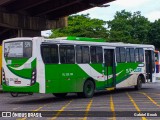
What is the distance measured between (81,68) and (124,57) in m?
4.74

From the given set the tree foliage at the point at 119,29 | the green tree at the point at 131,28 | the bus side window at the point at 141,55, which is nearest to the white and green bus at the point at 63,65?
the bus side window at the point at 141,55

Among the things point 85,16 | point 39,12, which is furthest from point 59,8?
point 85,16

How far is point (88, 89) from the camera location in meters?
21.9

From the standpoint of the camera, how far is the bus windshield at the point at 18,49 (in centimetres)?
1934

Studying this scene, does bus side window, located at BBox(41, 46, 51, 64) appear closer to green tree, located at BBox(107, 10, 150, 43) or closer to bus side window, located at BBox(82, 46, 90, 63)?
bus side window, located at BBox(82, 46, 90, 63)

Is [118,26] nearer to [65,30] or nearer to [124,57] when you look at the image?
[65,30]

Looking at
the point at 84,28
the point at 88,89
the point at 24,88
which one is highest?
the point at 84,28

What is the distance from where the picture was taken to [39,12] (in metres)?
32.7

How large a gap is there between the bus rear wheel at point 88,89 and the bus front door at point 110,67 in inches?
66.7

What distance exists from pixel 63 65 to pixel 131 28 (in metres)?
52.4

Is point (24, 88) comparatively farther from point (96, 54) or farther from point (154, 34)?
point (154, 34)

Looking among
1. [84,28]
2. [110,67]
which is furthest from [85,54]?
[84,28]

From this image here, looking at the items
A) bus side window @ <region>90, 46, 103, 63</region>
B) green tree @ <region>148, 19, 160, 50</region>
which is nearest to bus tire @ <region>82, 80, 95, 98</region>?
bus side window @ <region>90, 46, 103, 63</region>

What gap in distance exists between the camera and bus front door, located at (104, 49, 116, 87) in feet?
77.8
